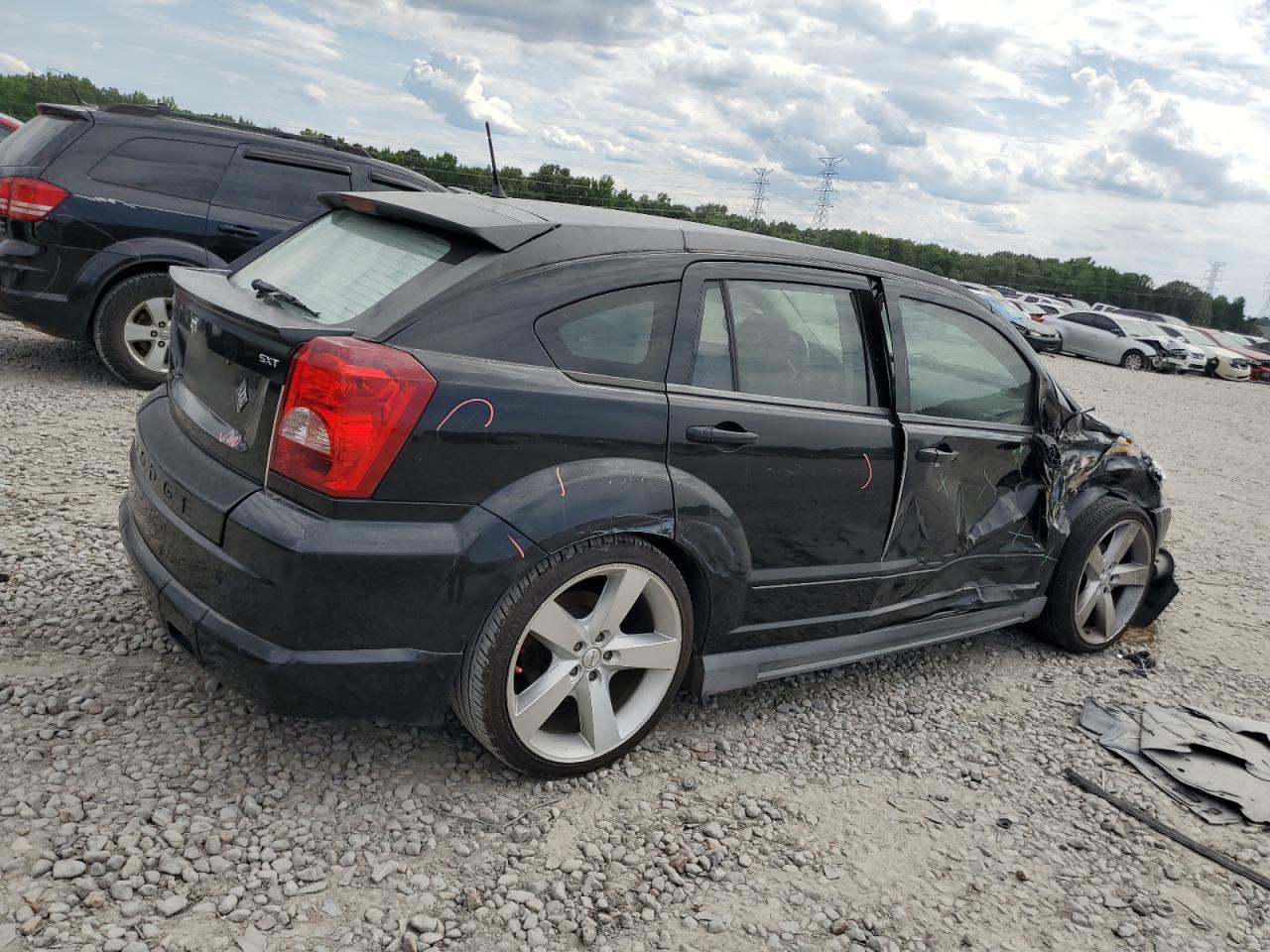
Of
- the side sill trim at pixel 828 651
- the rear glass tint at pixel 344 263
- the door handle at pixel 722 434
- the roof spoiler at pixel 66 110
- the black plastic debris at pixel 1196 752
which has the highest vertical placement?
the roof spoiler at pixel 66 110

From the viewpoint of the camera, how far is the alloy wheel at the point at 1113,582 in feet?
15.5

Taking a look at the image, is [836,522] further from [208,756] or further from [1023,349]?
[208,756]

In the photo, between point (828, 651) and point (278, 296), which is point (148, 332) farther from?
point (828, 651)

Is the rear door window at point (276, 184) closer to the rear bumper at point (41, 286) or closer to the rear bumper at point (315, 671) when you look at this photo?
the rear bumper at point (41, 286)

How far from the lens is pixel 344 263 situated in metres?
3.08

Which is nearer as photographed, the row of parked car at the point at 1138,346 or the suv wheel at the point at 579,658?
the suv wheel at the point at 579,658

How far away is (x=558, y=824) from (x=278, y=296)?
5.91 feet

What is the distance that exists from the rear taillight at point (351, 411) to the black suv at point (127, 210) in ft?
16.6

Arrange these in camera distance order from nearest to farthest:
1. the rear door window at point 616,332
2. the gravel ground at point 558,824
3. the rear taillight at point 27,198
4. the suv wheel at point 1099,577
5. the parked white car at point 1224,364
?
the gravel ground at point 558,824 → the rear door window at point 616,332 → the suv wheel at point 1099,577 → the rear taillight at point 27,198 → the parked white car at point 1224,364

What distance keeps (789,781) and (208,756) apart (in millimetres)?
1863

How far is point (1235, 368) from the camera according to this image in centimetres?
2719

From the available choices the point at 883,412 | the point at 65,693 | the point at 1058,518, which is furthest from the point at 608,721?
the point at 1058,518

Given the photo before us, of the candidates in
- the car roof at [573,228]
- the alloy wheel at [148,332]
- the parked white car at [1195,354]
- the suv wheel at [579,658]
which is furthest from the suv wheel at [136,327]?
the parked white car at [1195,354]

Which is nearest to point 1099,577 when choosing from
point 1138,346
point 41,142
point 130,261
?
point 130,261
